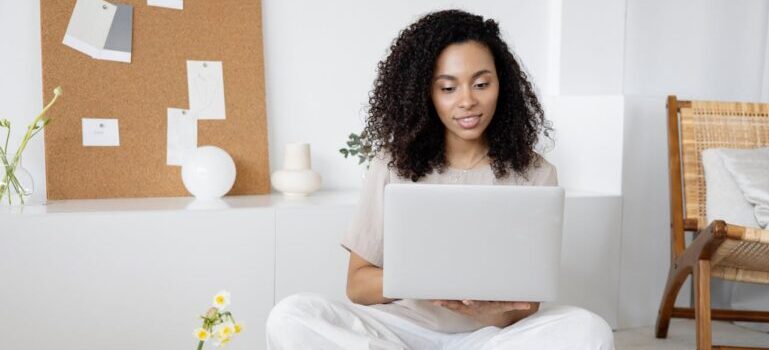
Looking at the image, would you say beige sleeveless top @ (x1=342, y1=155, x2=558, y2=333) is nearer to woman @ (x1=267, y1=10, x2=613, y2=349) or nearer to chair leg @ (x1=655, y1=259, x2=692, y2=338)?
woman @ (x1=267, y1=10, x2=613, y2=349)

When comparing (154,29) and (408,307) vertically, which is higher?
(154,29)

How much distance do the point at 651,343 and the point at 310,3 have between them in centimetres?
178

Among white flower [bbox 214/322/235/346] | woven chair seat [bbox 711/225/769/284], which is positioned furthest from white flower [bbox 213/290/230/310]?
woven chair seat [bbox 711/225/769/284]

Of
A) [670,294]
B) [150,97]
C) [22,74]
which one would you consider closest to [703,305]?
[670,294]

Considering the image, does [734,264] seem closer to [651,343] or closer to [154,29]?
[651,343]

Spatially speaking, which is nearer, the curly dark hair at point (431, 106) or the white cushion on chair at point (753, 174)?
the curly dark hair at point (431, 106)

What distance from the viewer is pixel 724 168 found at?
295cm

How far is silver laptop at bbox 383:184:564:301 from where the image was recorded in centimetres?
150

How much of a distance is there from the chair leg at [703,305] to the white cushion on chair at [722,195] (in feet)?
0.95

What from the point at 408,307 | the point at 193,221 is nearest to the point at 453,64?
the point at 408,307

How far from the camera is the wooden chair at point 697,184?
2.75 meters

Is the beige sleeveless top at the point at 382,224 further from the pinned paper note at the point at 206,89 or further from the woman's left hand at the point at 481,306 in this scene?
the pinned paper note at the point at 206,89

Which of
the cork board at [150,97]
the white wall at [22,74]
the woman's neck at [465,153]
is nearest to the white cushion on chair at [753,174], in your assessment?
the woman's neck at [465,153]

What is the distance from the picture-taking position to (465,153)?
200 cm
